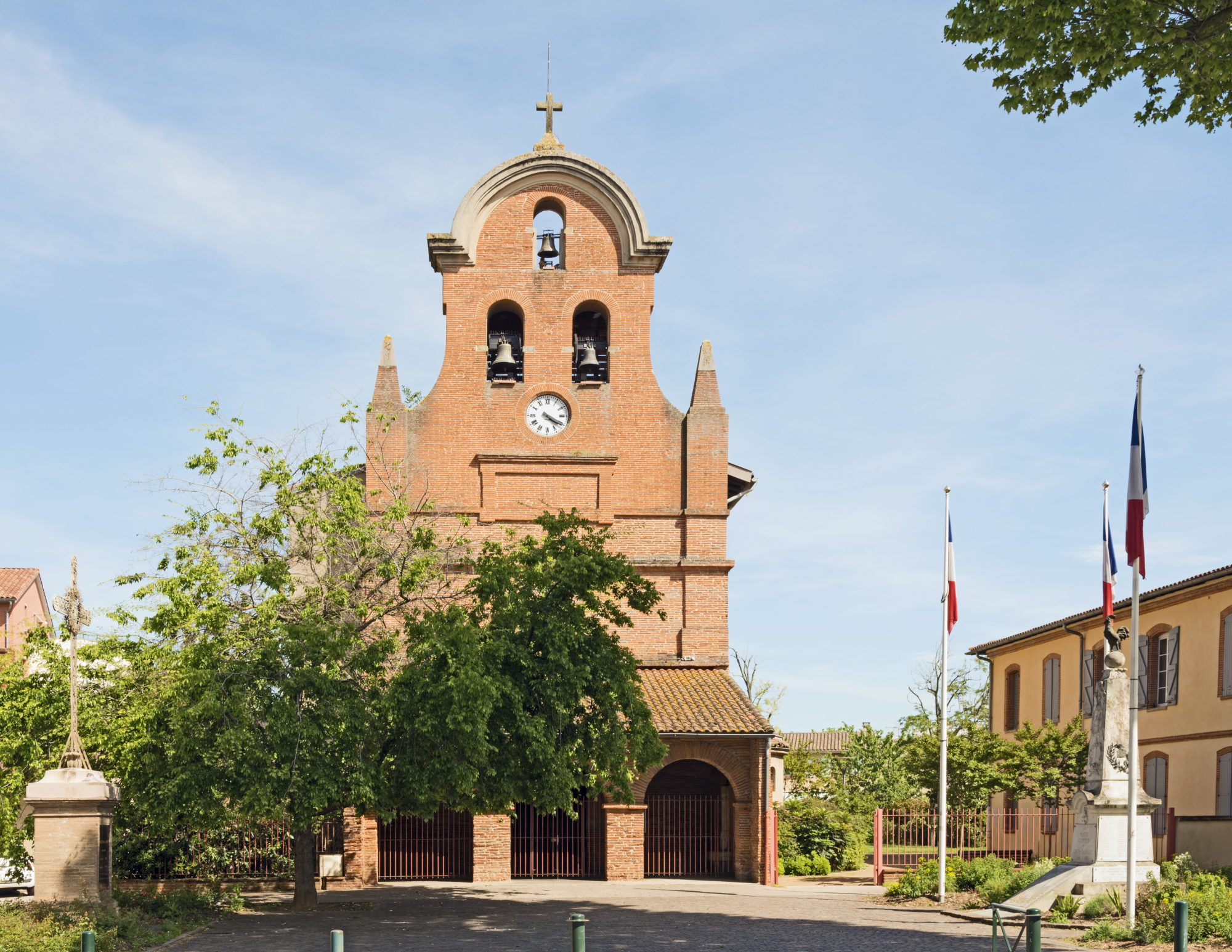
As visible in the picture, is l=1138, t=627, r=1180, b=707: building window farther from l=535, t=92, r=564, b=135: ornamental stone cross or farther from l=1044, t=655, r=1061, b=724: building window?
l=535, t=92, r=564, b=135: ornamental stone cross

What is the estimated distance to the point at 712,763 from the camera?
26500 millimetres

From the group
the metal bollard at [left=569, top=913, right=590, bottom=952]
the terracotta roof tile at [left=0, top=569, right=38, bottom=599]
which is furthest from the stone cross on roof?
the terracotta roof tile at [left=0, top=569, right=38, bottom=599]

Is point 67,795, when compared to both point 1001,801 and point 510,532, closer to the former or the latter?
point 510,532

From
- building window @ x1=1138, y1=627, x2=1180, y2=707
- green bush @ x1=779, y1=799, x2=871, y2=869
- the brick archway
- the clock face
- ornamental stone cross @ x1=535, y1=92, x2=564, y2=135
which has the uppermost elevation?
ornamental stone cross @ x1=535, y1=92, x2=564, y2=135

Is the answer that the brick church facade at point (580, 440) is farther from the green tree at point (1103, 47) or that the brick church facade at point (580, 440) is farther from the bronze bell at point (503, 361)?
the green tree at point (1103, 47)

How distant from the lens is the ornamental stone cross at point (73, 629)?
17.2m

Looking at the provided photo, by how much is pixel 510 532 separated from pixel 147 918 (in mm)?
8075

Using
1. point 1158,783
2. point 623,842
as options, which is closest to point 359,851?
point 623,842

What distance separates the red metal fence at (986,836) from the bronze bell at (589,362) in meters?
11.4

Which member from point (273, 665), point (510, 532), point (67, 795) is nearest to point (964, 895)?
point (510, 532)

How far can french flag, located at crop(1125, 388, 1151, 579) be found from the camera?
57.3 feet

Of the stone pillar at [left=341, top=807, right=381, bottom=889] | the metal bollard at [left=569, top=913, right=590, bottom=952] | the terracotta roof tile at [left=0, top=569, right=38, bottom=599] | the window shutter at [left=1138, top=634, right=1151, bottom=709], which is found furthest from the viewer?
the terracotta roof tile at [left=0, top=569, right=38, bottom=599]

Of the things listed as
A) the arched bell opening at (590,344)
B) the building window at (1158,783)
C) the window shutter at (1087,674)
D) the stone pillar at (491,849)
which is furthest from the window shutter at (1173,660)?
the stone pillar at (491,849)

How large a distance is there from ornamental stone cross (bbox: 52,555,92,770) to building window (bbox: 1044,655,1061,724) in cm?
2601
